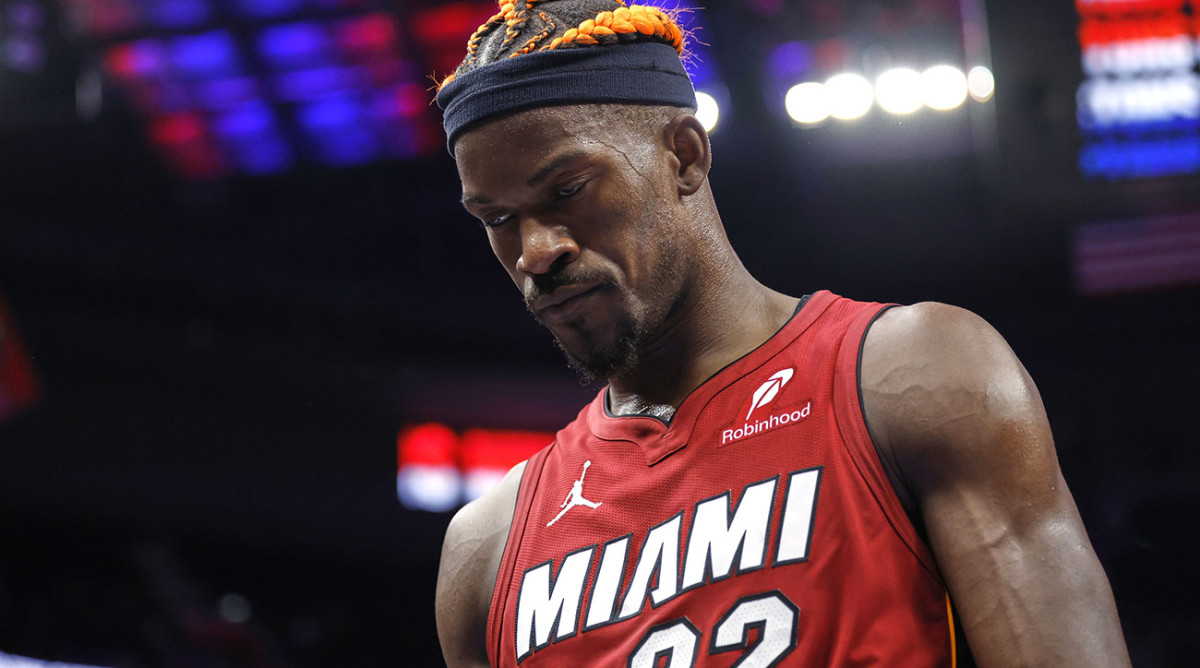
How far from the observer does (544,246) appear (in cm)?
157

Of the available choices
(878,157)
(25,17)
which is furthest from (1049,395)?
(25,17)

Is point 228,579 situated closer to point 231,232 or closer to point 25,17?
point 231,232

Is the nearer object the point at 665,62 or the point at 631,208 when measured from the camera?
the point at 631,208

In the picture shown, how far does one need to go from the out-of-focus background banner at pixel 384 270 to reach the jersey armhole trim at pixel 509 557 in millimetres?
2863

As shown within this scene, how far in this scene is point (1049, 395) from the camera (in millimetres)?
6461

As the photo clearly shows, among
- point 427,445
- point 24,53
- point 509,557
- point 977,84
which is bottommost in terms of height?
point 427,445

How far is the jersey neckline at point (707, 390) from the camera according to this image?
1628 millimetres

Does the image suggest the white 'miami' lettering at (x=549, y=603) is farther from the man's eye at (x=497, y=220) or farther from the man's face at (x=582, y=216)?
the man's eye at (x=497, y=220)

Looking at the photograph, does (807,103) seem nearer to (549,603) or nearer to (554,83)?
(554,83)

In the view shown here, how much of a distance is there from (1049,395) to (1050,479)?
5.60 metres

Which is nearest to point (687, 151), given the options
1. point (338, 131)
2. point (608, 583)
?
point (608, 583)

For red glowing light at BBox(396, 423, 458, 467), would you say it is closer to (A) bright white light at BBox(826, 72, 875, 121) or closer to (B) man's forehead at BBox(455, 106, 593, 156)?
(A) bright white light at BBox(826, 72, 875, 121)

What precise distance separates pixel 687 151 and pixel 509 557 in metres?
0.75

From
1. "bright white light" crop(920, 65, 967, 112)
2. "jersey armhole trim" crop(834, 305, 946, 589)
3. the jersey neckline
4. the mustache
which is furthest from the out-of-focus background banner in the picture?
the mustache
